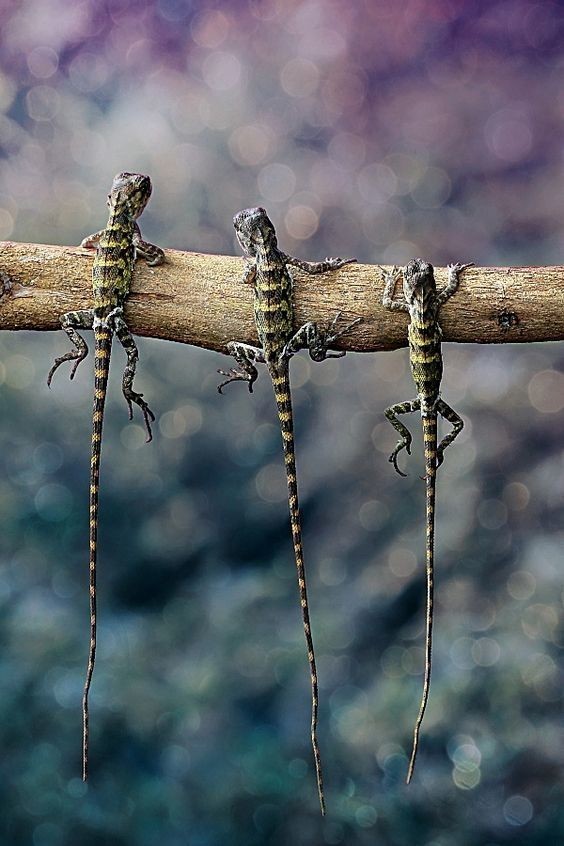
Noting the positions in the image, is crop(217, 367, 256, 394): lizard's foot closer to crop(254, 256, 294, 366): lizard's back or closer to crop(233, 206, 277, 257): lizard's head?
crop(254, 256, 294, 366): lizard's back

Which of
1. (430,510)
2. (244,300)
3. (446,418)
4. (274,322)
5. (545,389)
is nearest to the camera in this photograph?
(430,510)

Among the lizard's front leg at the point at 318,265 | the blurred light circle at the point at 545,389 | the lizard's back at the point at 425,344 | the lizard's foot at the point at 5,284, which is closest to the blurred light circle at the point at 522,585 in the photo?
the blurred light circle at the point at 545,389

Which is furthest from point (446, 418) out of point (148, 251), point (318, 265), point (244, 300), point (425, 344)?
point (148, 251)

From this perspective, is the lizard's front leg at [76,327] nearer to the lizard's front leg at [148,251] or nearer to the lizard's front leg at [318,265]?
the lizard's front leg at [148,251]

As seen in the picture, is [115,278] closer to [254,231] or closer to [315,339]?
[254,231]

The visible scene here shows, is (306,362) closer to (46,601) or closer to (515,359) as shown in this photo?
(515,359)

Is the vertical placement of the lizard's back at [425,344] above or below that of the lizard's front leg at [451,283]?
below
